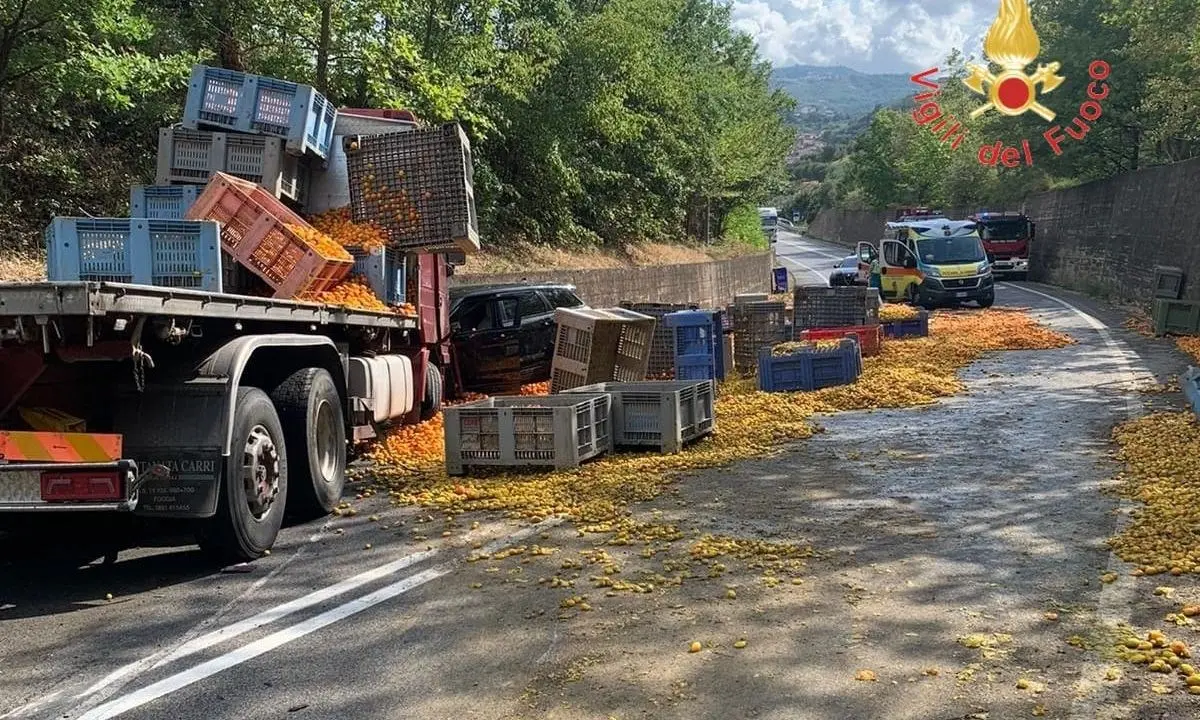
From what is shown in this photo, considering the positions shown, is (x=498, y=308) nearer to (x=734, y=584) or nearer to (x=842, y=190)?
(x=734, y=584)

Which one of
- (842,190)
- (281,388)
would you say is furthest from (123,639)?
(842,190)

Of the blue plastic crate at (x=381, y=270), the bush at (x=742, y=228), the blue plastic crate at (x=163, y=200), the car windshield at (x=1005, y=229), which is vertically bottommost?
the blue plastic crate at (x=381, y=270)

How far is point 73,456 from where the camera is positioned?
532 cm

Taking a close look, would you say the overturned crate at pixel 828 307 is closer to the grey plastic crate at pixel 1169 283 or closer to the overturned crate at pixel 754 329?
the overturned crate at pixel 754 329

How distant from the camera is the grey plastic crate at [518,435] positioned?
871 centimetres

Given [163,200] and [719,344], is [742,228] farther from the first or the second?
[163,200]

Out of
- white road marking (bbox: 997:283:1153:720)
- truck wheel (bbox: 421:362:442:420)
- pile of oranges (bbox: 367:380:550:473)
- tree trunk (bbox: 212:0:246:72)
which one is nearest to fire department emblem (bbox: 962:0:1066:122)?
tree trunk (bbox: 212:0:246:72)

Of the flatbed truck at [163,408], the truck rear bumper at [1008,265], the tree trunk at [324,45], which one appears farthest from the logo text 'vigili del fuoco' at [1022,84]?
the flatbed truck at [163,408]

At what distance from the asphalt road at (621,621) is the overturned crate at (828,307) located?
9.25 m

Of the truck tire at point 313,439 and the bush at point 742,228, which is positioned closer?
the truck tire at point 313,439

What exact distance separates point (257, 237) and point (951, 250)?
23.6 m

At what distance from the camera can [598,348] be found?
12.2 m

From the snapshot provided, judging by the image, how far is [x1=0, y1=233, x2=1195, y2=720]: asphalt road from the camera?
167 inches

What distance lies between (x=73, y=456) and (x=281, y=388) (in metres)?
2.14
